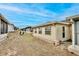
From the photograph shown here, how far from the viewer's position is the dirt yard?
3.28 metres

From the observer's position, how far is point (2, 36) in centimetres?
333

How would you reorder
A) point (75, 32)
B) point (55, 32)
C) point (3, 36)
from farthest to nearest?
point (55, 32) → point (75, 32) → point (3, 36)

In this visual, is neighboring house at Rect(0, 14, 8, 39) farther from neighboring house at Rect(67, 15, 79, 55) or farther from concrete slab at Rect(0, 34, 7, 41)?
neighboring house at Rect(67, 15, 79, 55)

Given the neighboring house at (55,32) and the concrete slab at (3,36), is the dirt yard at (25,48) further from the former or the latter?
the neighboring house at (55,32)

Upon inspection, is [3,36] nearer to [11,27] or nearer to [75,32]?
[11,27]

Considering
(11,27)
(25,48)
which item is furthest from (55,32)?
(11,27)

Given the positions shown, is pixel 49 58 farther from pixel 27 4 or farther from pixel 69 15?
pixel 27 4

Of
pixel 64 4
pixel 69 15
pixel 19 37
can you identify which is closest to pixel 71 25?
pixel 69 15

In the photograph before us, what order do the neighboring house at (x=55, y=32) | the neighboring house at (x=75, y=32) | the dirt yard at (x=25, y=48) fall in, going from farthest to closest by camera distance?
the neighboring house at (x=55, y=32), the neighboring house at (x=75, y=32), the dirt yard at (x=25, y=48)

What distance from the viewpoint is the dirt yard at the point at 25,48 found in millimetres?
3275

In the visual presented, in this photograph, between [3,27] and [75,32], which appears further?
[75,32]

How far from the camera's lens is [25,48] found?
3.35 meters

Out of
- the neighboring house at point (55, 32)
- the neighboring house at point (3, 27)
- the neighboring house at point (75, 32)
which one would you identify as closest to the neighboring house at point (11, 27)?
the neighboring house at point (3, 27)

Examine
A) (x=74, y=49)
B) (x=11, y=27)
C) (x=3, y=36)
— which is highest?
(x=11, y=27)
